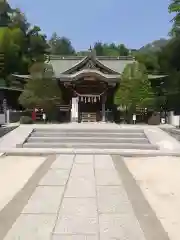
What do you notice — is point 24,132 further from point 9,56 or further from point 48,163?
point 9,56

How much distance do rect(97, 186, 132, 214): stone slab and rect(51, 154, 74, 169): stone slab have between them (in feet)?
9.21

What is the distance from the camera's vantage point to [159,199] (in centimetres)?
626

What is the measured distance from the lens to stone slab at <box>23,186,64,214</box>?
17.4 ft

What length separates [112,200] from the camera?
19.4 feet

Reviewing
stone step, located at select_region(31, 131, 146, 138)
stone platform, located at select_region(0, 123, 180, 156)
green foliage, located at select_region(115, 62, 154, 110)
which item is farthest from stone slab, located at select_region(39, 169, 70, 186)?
green foliage, located at select_region(115, 62, 154, 110)

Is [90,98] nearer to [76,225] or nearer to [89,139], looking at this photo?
[89,139]

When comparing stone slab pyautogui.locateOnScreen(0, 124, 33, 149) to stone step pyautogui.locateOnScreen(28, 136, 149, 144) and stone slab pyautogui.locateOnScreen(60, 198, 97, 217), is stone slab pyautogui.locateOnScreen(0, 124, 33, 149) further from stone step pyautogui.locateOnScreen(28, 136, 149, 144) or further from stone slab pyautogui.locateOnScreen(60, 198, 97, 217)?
stone slab pyautogui.locateOnScreen(60, 198, 97, 217)

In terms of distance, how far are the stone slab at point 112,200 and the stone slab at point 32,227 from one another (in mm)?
893

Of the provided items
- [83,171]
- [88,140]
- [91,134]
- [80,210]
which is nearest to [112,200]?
[80,210]

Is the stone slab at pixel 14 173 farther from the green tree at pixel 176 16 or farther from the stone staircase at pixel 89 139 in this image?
the green tree at pixel 176 16

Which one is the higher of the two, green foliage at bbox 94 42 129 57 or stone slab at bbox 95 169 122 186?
green foliage at bbox 94 42 129 57

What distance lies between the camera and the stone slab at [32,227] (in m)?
4.20

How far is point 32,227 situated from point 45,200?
134 cm

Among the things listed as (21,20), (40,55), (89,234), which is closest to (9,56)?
(40,55)
